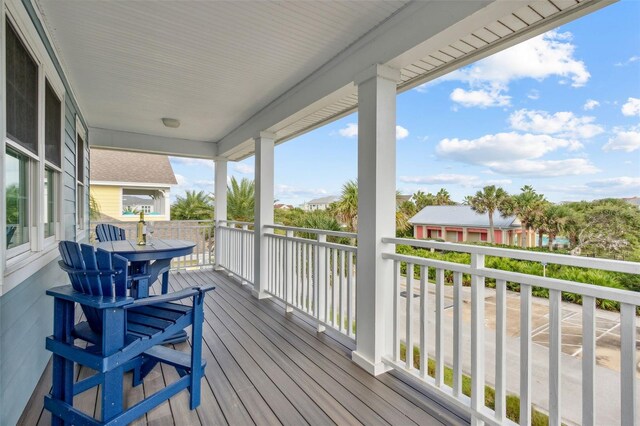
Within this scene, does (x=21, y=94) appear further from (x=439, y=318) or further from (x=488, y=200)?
(x=488, y=200)

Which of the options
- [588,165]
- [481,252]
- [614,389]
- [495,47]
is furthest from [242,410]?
[588,165]

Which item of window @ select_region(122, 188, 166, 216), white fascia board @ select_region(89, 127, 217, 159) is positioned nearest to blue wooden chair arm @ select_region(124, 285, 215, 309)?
white fascia board @ select_region(89, 127, 217, 159)

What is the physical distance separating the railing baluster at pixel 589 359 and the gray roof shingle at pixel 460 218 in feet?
24.3

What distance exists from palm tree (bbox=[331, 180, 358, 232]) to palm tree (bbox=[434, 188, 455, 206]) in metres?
3.47

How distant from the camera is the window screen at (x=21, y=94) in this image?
1.73 m

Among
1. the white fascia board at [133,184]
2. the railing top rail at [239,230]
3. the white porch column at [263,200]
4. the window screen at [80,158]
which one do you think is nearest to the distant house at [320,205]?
the white fascia board at [133,184]

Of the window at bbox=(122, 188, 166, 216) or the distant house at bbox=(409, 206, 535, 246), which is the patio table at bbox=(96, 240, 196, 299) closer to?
the distant house at bbox=(409, 206, 535, 246)

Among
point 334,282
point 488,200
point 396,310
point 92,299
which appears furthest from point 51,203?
point 488,200

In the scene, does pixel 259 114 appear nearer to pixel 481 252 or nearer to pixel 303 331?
pixel 303 331

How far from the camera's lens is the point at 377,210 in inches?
92.9

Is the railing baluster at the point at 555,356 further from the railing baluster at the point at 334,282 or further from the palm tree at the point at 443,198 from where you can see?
the palm tree at the point at 443,198

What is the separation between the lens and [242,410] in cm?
191

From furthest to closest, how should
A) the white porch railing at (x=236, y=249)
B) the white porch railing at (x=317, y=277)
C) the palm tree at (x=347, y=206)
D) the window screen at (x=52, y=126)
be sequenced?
the palm tree at (x=347, y=206), the white porch railing at (x=236, y=249), the white porch railing at (x=317, y=277), the window screen at (x=52, y=126)

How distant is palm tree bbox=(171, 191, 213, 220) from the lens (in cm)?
1302
